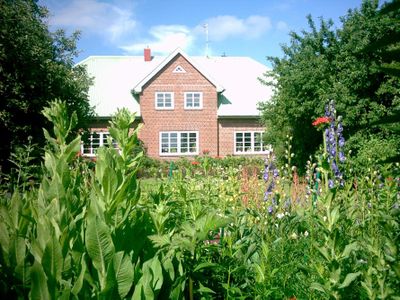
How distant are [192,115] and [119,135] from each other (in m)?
24.5

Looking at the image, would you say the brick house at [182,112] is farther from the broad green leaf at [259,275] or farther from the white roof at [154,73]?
the broad green leaf at [259,275]

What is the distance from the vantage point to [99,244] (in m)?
1.31

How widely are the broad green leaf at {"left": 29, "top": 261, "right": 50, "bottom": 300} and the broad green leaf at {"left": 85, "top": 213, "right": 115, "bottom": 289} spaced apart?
17 cm

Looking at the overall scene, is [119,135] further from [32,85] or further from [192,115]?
[192,115]

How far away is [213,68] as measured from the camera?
3053cm

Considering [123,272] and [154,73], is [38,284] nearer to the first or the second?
[123,272]

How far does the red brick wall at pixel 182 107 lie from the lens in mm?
25656

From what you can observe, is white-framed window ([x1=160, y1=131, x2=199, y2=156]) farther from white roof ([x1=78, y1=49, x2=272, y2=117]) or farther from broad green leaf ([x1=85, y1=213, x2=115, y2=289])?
broad green leaf ([x1=85, y1=213, x2=115, y2=289])

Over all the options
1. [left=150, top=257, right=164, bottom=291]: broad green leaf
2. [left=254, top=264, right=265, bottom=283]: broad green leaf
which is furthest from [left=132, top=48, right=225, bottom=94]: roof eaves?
[left=150, top=257, right=164, bottom=291]: broad green leaf

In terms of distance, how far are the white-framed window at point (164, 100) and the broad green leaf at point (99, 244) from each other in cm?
2478

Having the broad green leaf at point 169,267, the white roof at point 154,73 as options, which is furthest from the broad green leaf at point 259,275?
the white roof at point 154,73

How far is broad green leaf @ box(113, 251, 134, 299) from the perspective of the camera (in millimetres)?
1310

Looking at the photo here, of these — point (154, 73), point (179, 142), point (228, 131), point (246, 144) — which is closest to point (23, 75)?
point (154, 73)

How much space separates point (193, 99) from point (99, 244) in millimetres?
25080
